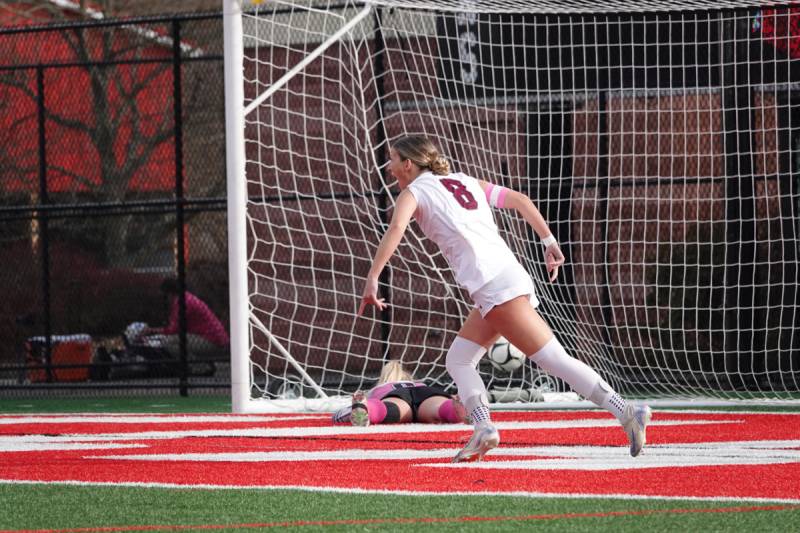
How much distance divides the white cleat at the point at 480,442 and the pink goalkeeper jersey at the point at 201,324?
8738 mm

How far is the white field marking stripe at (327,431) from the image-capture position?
8.12 meters

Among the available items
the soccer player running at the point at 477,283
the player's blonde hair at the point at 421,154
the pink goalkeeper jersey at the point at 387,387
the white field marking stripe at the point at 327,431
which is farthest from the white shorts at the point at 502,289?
the pink goalkeeper jersey at the point at 387,387

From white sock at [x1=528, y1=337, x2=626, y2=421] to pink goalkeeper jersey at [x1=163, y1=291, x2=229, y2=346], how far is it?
345 inches

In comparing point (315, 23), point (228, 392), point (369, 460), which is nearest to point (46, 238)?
point (228, 392)

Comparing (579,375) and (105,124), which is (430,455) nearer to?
(579,375)

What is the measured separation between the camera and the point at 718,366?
12.2 m

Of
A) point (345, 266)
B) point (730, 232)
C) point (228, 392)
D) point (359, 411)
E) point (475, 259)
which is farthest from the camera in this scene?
point (345, 266)

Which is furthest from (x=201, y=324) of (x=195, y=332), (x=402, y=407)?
(x=402, y=407)

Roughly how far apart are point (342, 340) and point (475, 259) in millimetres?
7886

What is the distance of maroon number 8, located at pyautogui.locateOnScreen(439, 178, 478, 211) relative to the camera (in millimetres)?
6488

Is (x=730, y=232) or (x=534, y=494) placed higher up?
(x=730, y=232)

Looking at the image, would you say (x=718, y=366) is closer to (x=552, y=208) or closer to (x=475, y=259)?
(x=552, y=208)

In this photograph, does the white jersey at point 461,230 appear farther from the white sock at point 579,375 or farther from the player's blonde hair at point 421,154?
the white sock at point 579,375

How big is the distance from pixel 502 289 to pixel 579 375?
49 cm
